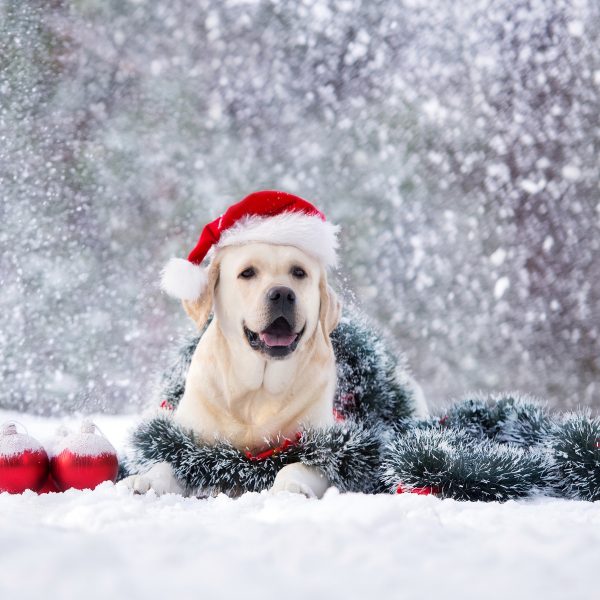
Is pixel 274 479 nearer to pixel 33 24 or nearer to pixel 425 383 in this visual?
pixel 425 383

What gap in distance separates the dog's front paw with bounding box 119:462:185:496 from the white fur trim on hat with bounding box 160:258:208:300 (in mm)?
344

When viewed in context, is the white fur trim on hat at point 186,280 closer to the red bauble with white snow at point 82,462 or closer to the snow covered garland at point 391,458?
the snow covered garland at point 391,458

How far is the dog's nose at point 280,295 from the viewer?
1.35 m

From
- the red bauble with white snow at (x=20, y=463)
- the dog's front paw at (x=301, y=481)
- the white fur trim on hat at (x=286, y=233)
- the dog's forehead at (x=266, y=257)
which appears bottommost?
the dog's front paw at (x=301, y=481)

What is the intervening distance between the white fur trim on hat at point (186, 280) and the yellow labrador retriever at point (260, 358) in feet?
0.06

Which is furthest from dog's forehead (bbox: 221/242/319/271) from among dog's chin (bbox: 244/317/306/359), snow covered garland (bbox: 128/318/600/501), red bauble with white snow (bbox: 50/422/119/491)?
red bauble with white snow (bbox: 50/422/119/491)

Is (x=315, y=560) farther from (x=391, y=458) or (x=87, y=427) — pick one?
(x=87, y=427)

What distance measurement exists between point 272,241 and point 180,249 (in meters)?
2.77

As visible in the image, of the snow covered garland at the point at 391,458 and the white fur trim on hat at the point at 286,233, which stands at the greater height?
the white fur trim on hat at the point at 286,233

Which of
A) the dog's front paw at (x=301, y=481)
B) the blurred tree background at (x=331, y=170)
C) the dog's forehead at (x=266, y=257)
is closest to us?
the dog's front paw at (x=301, y=481)

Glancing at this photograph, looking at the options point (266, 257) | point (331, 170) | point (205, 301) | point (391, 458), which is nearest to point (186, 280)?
point (205, 301)

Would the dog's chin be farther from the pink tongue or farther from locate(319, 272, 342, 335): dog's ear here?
locate(319, 272, 342, 335): dog's ear

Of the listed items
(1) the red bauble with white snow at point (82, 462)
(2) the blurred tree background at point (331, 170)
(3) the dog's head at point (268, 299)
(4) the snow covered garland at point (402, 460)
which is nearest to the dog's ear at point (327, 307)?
(3) the dog's head at point (268, 299)

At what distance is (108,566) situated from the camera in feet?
1.70
